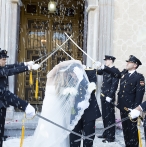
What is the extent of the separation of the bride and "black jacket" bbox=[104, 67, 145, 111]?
84 centimetres

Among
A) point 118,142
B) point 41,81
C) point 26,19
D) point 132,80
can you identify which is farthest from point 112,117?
point 26,19

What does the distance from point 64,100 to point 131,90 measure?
1.25 meters

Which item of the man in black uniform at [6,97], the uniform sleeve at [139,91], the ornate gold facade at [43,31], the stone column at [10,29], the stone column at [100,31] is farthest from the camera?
the ornate gold facade at [43,31]

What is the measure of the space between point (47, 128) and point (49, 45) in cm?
514

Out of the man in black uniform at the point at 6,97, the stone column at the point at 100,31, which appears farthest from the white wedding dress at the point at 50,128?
the stone column at the point at 100,31

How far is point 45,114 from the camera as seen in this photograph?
171 inches

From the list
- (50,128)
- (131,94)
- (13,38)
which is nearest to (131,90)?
(131,94)

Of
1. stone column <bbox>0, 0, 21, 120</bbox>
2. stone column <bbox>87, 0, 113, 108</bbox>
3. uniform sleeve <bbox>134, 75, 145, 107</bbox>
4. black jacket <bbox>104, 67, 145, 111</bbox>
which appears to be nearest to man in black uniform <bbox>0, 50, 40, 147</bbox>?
black jacket <bbox>104, 67, 145, 111</bbox>

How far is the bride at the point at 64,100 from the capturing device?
3.88m

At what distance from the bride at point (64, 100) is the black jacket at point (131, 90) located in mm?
836

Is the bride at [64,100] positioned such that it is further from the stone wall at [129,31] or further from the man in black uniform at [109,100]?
the stone wall at [129,31]

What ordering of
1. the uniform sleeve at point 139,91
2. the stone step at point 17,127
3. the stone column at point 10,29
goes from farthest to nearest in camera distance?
1. the stone column at point 10,29
2. the stone step at point 17,127
3. the uniform sleeve at point 139,91

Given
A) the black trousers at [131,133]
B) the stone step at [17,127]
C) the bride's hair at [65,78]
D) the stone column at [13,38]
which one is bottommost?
the stone step at [17,127]

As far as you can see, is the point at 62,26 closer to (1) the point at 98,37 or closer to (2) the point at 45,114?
(1) the point at 98,37
